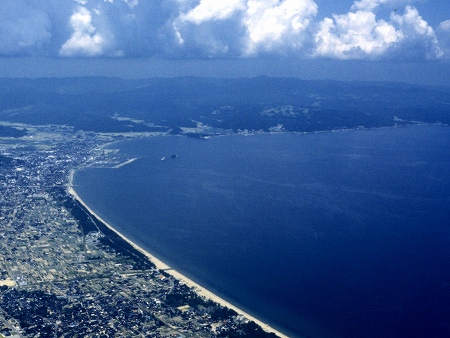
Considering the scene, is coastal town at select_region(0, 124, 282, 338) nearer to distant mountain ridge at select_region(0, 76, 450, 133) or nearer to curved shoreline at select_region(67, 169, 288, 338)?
curved shoreline at select_region(67, 169, 288, 338)

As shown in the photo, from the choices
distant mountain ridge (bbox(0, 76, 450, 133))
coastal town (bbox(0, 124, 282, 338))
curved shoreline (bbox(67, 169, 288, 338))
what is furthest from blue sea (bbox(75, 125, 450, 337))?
distant mountain ridge (bbox(0, 76, 450, 133))

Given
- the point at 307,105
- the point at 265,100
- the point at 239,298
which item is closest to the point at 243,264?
the point at 239,298

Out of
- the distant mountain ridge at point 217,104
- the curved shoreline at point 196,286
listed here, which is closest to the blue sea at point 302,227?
the curved shoreline at point 196,286

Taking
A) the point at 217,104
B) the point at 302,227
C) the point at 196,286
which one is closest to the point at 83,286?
the point at 196,286

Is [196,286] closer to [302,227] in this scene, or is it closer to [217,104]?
[302,227]

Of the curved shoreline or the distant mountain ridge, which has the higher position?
the distant mountain ridge

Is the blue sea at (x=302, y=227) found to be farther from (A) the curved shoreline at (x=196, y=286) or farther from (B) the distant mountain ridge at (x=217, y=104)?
(B) the distant mountain ridge at (x=217, y=104)
